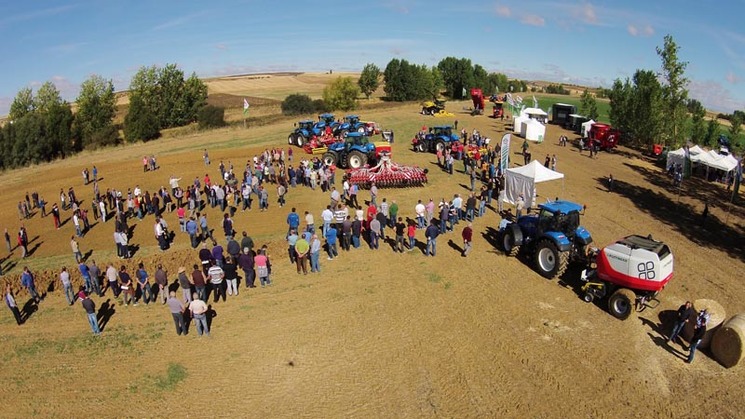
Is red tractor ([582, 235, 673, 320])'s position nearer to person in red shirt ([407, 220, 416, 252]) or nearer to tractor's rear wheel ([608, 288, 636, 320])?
tractor's rear wheel ([608, 288, 636, 320])

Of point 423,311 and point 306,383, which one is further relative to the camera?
point 423,311

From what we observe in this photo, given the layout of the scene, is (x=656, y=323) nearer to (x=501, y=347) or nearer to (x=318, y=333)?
(x=501, y=347)

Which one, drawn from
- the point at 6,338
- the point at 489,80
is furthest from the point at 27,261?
the point at 489,80

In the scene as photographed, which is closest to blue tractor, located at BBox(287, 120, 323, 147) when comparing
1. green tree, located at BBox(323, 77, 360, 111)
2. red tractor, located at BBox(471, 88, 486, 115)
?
red tractor, located at BBox(471, 88, 486, 115)

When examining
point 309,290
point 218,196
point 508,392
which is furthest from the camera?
point 218,196

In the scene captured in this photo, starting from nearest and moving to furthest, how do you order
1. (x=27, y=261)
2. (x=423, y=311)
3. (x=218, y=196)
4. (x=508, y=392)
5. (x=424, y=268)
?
(x=508, y=392) → (x=423, y=311) → (x=424, y=268) → (x=27, y=261) → (x=218, y=196)

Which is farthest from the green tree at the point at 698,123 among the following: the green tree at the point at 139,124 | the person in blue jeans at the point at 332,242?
the green tree at the point at 139,124
